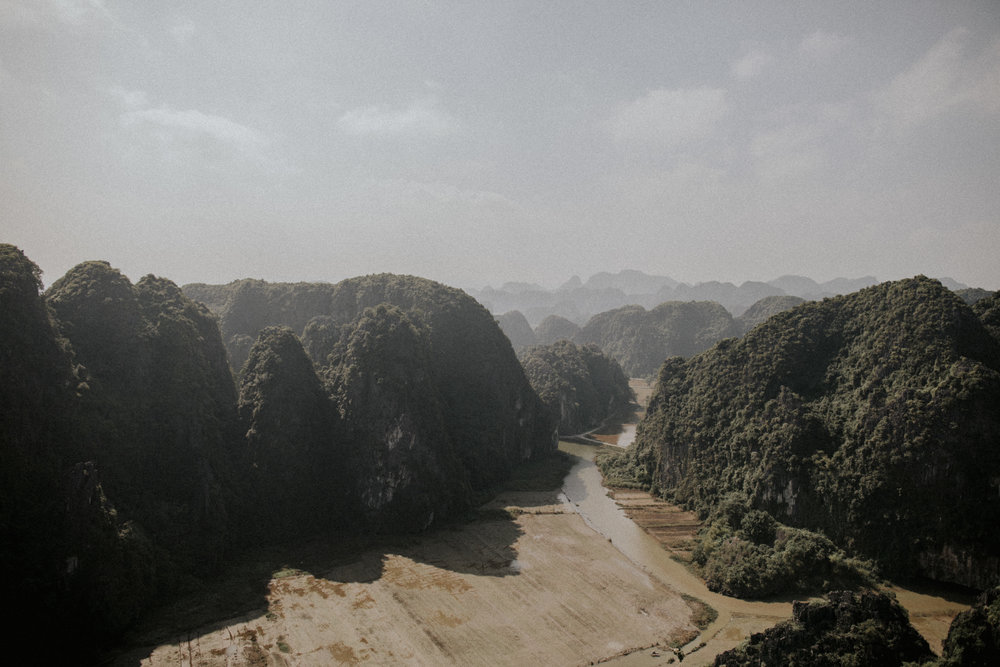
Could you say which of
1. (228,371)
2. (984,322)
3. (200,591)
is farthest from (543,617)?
(984,322)

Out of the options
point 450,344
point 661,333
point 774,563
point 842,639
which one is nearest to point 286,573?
point 842,639

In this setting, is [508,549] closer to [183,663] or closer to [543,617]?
[543,617]

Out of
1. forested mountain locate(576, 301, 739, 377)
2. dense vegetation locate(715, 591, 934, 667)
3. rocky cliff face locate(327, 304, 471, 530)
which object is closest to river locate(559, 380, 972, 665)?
dense vegetation locate(715, 591, 934, 667)

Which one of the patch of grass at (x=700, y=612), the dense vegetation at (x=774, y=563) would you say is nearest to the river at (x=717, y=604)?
the patch of grass at (x=700, y=612)

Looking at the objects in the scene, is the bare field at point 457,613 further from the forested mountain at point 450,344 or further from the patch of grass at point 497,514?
the forested mountain at point 450,344

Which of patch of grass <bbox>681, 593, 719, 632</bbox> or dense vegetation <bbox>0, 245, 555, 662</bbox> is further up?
dense vegetation <bbox>0, 245, 555, 662</bbox>

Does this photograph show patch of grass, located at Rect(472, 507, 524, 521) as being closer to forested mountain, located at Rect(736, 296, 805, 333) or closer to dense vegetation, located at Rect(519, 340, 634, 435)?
dense vegetation, located at Rect(519, 340, 634, 435)
